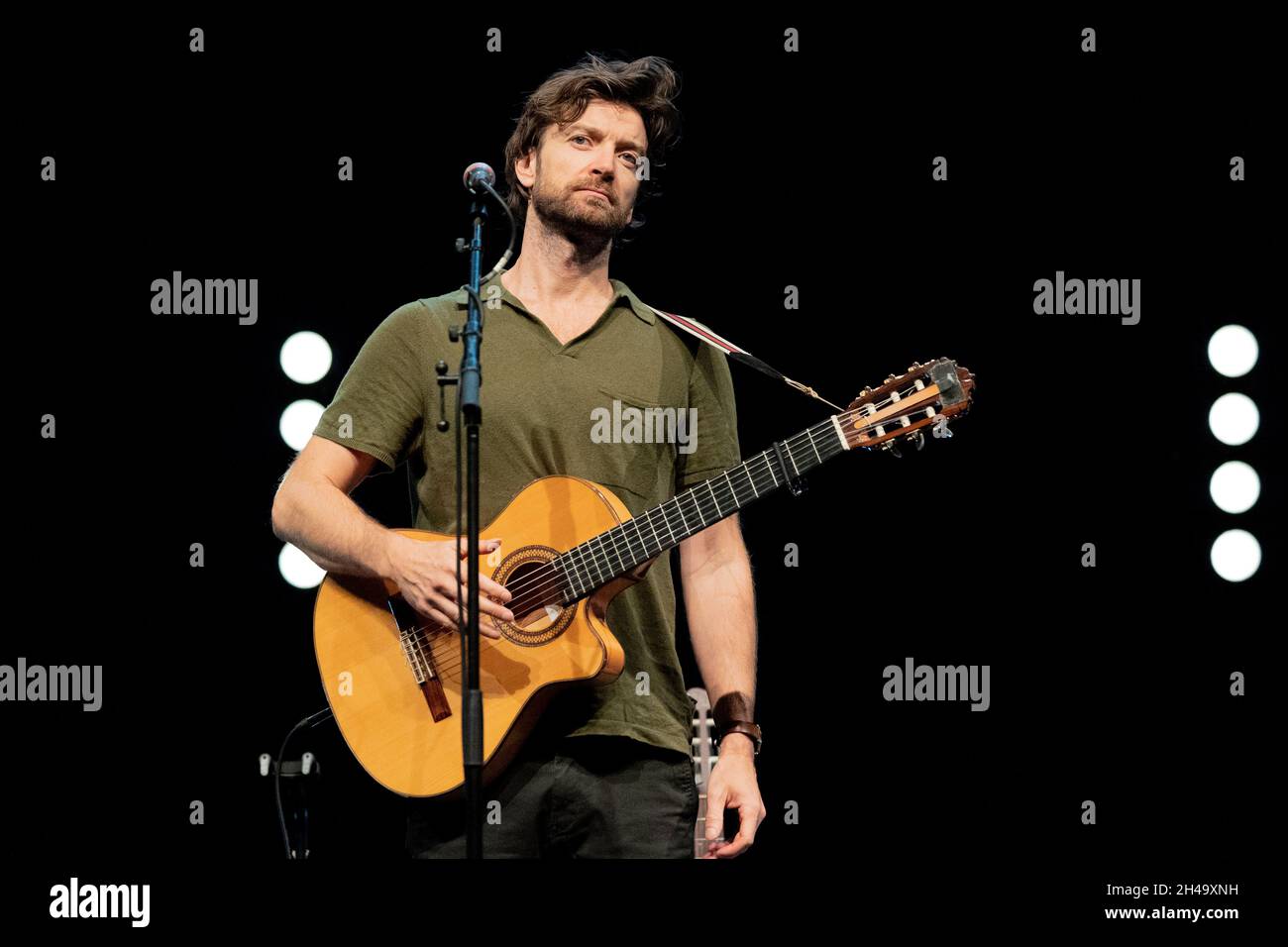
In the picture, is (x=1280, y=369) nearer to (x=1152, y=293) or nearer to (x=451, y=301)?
(x=1152, y=293)

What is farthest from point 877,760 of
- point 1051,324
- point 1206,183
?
point 1206,183

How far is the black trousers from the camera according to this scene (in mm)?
3125

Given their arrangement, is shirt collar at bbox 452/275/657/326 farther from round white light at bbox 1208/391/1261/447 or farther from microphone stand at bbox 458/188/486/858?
round white light at bbox 1208/391/1261/447

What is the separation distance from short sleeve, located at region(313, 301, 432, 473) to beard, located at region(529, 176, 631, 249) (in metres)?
0.45

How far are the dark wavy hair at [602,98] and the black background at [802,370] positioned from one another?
98cm

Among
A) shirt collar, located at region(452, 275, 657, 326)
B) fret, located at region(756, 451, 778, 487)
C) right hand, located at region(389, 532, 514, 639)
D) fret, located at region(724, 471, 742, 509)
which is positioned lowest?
right hand, located at region(389, 532, 514, 639)

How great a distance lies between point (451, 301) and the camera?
3539 mm

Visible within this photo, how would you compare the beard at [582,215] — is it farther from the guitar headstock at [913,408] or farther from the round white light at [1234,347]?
the round white light at [1234,347]

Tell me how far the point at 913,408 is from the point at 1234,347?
103 inches

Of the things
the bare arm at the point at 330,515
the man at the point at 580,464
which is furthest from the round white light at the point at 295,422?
the bare arm at the point at 330,515

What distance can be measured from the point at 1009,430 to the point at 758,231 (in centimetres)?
120

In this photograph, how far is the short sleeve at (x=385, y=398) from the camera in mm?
3355

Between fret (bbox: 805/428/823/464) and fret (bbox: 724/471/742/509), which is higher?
fret (bbox: 805/428/823/464)

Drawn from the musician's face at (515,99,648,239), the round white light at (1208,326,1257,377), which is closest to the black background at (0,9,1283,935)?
the round white light at (1208,326,1257,377)
